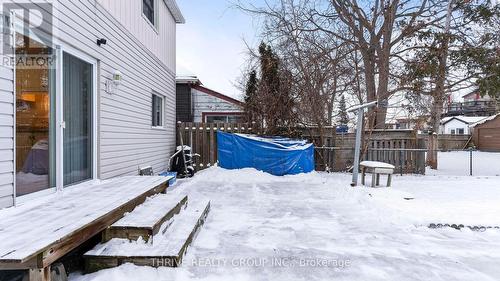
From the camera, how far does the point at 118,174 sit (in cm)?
586

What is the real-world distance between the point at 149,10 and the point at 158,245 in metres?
6.95

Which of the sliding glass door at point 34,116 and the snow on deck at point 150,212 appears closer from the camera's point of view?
the snow on deck at point 150,212

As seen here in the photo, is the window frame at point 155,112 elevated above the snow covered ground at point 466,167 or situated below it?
above

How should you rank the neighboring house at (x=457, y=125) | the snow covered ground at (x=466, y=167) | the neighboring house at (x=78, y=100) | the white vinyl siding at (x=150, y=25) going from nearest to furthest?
the neighboring house at (x=78, y=100) → the white vinyl siding at (x=150, y=25) → the snow covered ground at (x=466, y=167) → the neighboring house at (x=457, y=125)

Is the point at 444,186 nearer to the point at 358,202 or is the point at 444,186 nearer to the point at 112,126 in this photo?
the point at 358,202

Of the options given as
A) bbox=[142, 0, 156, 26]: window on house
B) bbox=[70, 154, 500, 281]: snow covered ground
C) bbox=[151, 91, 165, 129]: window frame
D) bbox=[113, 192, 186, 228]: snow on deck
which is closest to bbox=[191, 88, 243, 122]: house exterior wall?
bbox=[151, 91, 165, 129]: window frame

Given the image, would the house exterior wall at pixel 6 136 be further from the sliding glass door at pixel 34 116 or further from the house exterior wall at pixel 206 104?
the house exterior wall at pixel 206 104

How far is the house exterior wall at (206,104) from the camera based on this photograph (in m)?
13.4

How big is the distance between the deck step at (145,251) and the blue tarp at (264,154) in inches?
199

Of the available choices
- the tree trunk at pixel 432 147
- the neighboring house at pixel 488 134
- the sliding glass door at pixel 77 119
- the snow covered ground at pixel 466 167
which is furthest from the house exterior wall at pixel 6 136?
the neighboring house at pixel 488 134

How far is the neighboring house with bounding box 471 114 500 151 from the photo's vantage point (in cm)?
2544

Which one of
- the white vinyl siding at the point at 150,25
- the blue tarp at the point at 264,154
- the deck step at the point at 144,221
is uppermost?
the white vinyl siding at the point at 150,25

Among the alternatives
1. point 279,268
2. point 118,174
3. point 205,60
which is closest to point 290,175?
point 118,174

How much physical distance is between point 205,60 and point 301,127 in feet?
60.3
